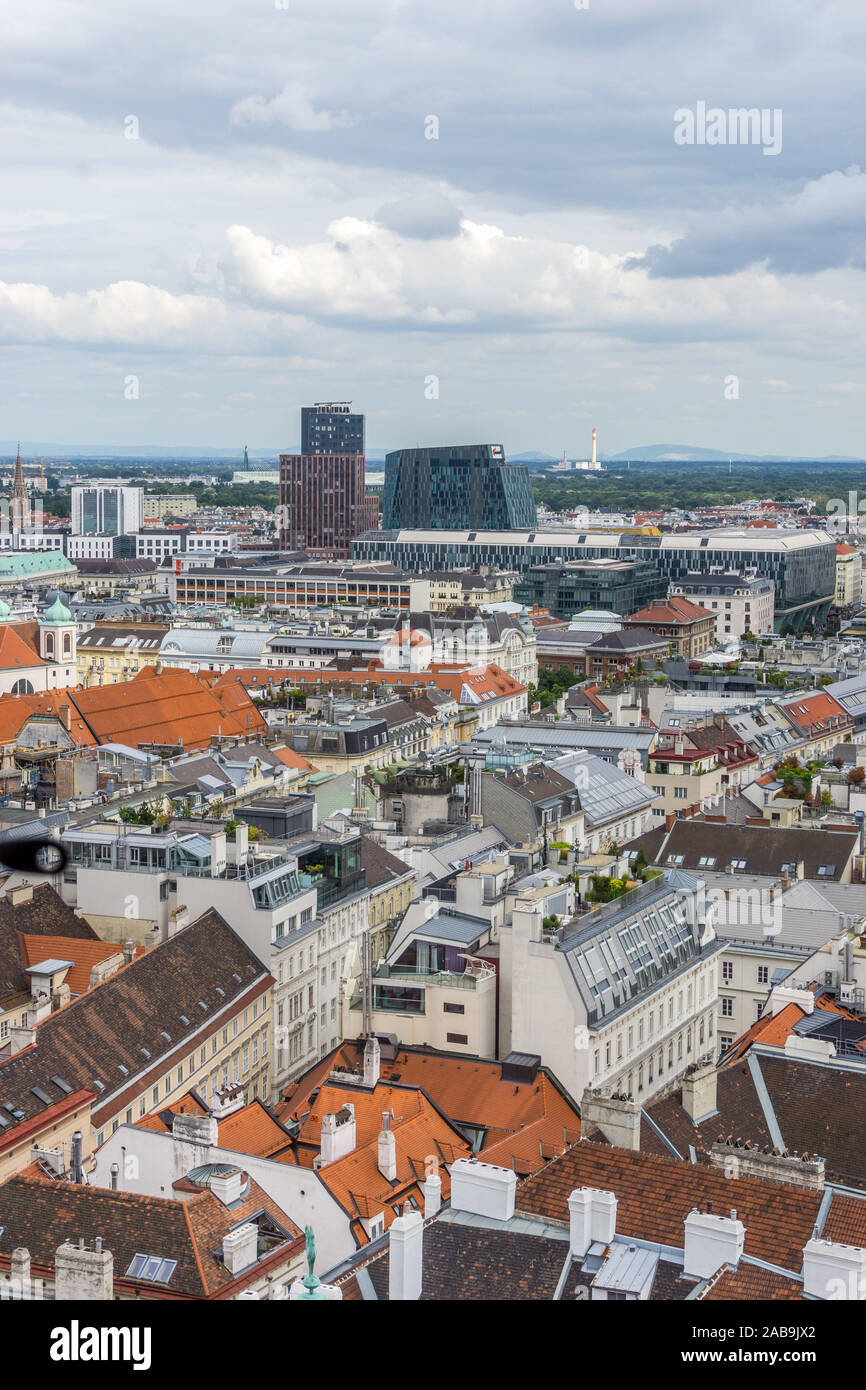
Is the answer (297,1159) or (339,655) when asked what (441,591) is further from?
(297,1159)

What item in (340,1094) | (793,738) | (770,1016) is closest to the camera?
(340,1094)

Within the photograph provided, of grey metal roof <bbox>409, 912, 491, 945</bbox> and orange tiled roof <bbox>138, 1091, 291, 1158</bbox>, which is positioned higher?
grey metal roof <bbox>409, 912, 491, 945</bbox>

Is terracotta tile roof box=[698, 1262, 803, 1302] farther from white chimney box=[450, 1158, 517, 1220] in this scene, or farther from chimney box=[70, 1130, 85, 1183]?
chimney box=[70, 1130, 85, 1183]

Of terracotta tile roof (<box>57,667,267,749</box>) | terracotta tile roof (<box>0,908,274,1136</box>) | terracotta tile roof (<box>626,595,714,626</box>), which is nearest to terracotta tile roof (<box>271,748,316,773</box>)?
terracotta tile roof (<box>57,667,267,749</box>)

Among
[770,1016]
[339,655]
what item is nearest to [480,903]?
[770,1016]

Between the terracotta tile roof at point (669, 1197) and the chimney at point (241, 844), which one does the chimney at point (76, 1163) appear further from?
the chimney at point (241, 844)

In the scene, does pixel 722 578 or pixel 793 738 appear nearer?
pixel 793 738
